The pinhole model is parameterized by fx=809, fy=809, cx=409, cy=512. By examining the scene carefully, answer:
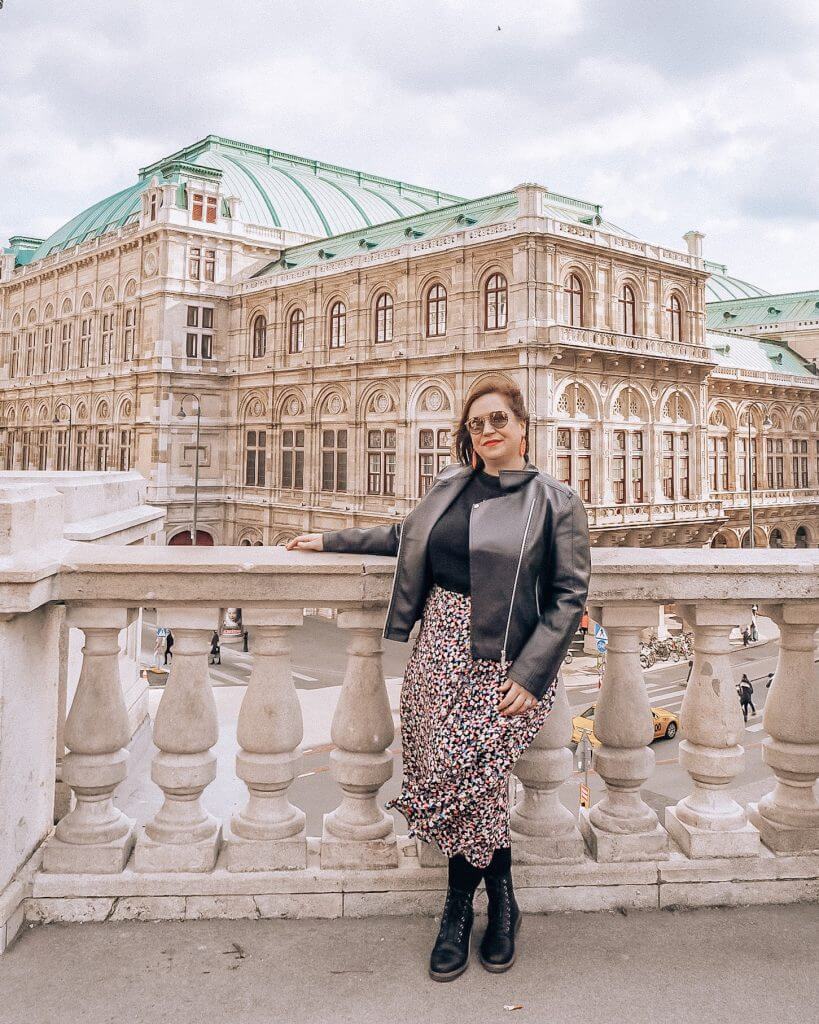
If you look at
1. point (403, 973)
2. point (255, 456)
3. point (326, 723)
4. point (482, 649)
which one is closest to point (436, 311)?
point (255, 456)

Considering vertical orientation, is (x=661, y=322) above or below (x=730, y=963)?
above

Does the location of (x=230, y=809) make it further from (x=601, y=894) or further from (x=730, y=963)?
(x=730, y=963)

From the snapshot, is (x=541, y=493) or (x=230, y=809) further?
(x=230, y=809)

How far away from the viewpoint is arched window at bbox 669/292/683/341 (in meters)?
35.2

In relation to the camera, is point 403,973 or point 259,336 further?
point 259,336

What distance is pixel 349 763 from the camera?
302cm

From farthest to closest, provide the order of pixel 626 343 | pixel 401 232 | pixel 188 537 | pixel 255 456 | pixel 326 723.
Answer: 1. pixel 188 537
2. pixel 255 456
3. pixel 401 232
4. pixel 626 343
5. pixel 326 723

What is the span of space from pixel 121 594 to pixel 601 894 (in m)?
2.08

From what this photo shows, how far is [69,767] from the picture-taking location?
292 cm

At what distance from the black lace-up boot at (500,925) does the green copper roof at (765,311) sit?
60589 millimetres

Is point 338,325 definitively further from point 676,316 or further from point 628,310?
point 676,316

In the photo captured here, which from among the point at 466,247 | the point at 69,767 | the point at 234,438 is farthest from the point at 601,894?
the point at 234,438

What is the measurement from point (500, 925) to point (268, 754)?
100cm

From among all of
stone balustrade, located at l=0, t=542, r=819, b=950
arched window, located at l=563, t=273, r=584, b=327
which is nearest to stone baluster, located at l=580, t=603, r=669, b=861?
stone balustrade, located at l=0, t=542, r=819, b=950
